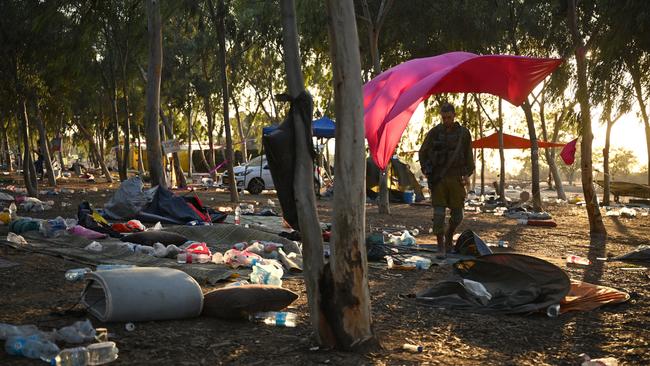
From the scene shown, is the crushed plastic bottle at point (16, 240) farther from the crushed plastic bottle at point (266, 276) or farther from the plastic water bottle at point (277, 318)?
the plastic water bottle at point (277, 318)

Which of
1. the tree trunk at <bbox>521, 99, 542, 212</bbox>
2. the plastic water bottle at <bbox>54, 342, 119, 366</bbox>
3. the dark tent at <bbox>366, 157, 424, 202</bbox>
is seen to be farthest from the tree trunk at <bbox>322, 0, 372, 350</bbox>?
the dark tent at <bbox>366, 157, 424, 202</bbox>

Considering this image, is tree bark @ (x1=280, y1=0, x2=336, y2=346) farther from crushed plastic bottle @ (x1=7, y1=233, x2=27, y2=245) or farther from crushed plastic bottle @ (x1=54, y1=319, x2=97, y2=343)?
crushed plastic bottle @ (x1=7, y1=233, x2=27, y2=245)

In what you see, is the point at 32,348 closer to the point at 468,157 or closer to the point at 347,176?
the point at 347,176

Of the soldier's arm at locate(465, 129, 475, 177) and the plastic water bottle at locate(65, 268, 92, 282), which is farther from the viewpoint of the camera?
the soldier's arm at locate(465, 129, 475, 177)

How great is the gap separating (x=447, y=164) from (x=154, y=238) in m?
3.72

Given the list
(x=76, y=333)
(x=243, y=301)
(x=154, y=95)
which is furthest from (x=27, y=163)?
(x=76, y=333)

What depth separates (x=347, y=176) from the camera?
163 inches

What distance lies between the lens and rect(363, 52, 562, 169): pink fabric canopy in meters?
10.1

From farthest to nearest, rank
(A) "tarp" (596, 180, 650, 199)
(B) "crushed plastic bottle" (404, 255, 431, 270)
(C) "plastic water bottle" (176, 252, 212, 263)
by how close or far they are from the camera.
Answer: (A) "tarp" (596, 180, 650, 199) → (B) "crushed plastic bottle" (404, 255, 431, 270) → (C) "plastic water bottle" (176, 252, 212, 263)

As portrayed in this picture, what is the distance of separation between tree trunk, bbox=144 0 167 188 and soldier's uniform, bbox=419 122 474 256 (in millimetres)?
9512

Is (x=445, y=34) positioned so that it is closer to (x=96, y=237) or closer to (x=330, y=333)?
(x=96, y=237)

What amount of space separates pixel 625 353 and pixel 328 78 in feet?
119

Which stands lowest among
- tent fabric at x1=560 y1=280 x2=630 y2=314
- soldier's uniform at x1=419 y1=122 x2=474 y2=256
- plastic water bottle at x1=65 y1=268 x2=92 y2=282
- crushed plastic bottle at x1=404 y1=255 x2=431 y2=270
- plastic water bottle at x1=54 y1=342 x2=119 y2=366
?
tent fabric at x1=560 y1=280 x2=630 y2=314

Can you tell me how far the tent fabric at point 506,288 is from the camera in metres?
5.74
